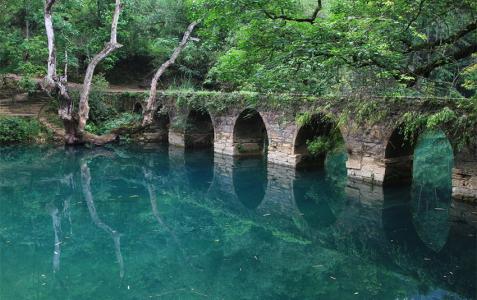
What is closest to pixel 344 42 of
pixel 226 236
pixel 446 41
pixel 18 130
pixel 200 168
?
pixel 446 41

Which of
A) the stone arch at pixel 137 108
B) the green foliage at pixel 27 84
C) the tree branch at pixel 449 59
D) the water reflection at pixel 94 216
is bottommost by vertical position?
the water reflection at pixel 94 216

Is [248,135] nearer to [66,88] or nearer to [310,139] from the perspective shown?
[310,139]

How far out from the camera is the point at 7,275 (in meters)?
6.33

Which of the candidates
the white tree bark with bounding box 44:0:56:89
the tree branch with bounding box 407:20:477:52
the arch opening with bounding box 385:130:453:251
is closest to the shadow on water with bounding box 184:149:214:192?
the arch opening with bounding box 385:130:453:251

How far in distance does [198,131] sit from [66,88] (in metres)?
5.43

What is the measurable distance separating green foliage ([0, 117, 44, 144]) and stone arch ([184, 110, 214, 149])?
20.4 feet

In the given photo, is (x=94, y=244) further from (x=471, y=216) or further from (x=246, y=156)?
(x=246, y=156)

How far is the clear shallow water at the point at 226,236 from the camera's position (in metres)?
6.06

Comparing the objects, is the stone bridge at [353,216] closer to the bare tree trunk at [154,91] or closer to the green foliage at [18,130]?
the bare tree trunk at [154,91]

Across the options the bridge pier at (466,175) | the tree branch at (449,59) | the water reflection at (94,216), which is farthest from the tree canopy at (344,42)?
the water reflection at (94,216)

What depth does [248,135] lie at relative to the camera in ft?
55.1

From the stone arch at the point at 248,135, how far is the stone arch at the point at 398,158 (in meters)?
5.64

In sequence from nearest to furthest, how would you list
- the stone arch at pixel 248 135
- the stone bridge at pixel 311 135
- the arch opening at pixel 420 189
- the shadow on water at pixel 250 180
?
the arch opening at pixel 420 189
the stone bridge at pixel 311 135
the shadow on water at pixel 250 180
the stone arch at pixel 248 135

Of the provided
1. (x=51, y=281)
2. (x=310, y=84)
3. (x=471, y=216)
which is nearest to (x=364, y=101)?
(x=310, y=84)
